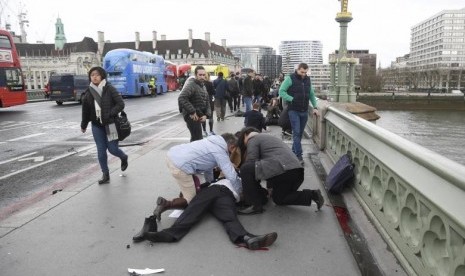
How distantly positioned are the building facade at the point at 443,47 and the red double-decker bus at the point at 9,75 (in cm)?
11627

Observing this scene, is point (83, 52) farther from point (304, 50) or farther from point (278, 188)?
point (278, 188)

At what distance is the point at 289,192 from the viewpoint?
4977mm

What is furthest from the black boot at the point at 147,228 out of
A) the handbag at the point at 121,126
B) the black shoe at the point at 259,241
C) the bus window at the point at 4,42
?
the bus window at the point at 4,42

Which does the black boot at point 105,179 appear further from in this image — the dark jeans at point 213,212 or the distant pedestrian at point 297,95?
the distant pedestrian at point 297,95

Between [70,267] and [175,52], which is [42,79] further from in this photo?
[70,267]

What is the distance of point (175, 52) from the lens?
12650 centimetres

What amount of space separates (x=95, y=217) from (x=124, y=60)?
2939 centimetres

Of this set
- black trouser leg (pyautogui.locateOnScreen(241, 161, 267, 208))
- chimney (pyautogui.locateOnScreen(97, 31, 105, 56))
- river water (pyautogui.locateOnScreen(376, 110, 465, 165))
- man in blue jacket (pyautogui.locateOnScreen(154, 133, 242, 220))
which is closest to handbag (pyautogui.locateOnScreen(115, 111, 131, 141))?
man in blue jacket (pyautogui.locateOnScreen(154, 133, 242, 220))

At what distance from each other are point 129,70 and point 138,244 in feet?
100

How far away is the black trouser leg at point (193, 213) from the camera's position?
13.5ft

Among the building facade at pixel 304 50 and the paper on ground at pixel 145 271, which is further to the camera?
the building facade at pixel 304 50

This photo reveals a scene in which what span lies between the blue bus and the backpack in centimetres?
2848

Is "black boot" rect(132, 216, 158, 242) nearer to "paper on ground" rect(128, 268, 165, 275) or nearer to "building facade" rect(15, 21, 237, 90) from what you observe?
"paper on ground" rect(128, 268, 165, 275)

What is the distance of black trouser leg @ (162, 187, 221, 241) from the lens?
162 inches
